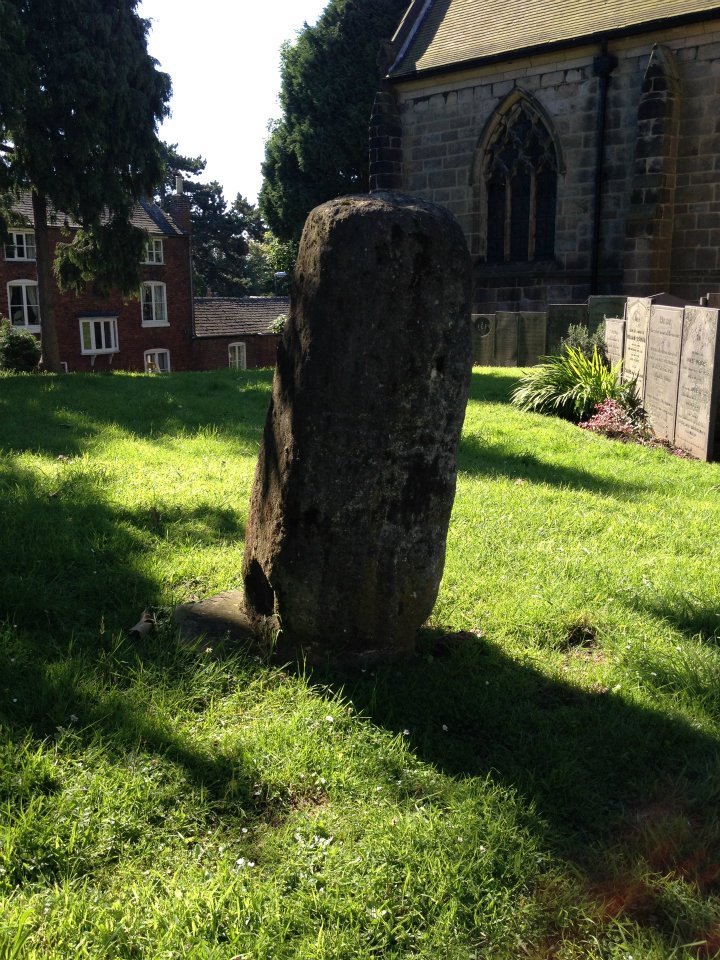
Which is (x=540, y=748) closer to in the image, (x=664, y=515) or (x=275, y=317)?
(x=664, y=515)

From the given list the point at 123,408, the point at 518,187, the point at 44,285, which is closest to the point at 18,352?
the point at 44,285

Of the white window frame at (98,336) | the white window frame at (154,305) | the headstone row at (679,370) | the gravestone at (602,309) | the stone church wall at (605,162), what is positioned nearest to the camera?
the headstone row at (679,370)

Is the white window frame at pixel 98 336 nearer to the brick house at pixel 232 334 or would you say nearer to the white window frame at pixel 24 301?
the white window frame at pixel 24 301

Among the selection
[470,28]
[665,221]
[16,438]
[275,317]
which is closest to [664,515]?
[16,438]

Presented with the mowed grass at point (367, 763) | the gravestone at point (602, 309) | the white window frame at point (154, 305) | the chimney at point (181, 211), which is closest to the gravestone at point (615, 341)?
the gravestone at point (602, 309)

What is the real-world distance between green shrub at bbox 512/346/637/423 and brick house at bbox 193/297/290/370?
104ft

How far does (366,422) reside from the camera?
3451 mm

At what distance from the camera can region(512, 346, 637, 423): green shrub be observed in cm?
1071

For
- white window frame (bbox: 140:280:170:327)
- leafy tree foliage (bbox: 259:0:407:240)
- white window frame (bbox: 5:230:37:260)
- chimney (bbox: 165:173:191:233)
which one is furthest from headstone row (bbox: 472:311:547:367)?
chimney (bbox: 165:173:191:233)

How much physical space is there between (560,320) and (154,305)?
1127 inches

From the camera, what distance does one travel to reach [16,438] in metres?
8.12

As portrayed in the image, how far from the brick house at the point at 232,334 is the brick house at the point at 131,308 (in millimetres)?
994

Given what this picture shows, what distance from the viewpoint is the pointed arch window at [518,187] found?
1895cm

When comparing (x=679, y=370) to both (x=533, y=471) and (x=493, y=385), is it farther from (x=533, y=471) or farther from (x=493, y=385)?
(x=493, y=385)
